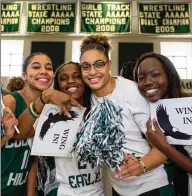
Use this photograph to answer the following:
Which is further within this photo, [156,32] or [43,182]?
[156,32]

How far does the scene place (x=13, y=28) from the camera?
5828 mm

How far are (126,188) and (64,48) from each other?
520cm

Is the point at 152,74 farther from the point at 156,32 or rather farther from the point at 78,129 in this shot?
the point at 156,32

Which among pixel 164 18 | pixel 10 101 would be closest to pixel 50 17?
pixel 164 18

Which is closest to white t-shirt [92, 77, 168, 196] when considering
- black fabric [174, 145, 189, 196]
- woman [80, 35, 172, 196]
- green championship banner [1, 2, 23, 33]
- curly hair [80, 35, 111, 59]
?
woman [80, 35, 172, 196]

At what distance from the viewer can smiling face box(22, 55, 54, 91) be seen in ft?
4.31

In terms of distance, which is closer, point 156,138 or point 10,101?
point 156,138

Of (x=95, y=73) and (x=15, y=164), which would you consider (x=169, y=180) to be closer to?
(x=95, y=73)

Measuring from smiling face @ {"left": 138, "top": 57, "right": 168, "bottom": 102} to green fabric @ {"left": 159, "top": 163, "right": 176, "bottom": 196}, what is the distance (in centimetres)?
29

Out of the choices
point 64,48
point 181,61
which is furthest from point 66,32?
point 181,61

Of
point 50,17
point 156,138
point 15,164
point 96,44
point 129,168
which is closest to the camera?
point 129,168

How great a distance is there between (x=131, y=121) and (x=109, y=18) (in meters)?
4.81

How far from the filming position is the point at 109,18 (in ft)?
18.4

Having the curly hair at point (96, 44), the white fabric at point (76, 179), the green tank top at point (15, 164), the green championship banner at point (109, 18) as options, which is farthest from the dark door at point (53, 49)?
the white fabric at point (76, 179)
